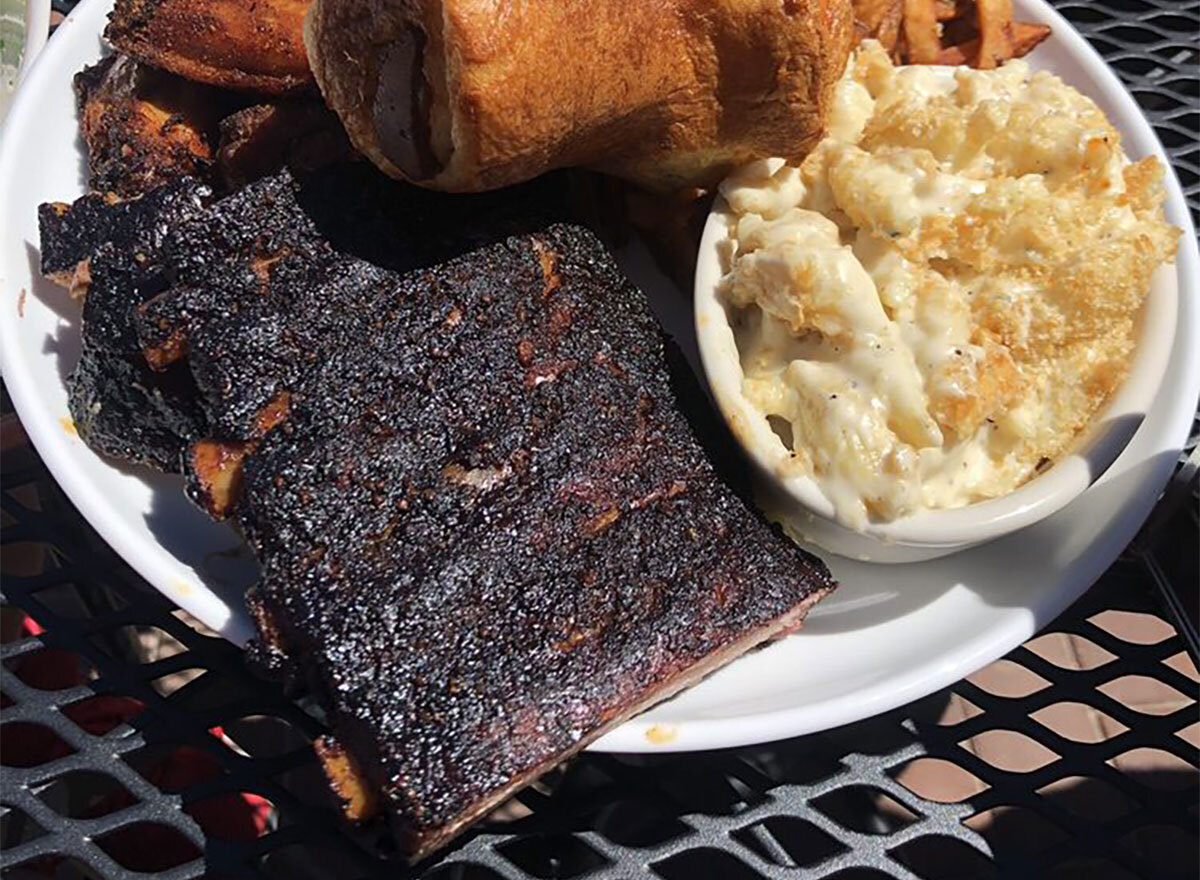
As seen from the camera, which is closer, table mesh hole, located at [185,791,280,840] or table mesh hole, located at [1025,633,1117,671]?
table mesh hole, located at [185,791,280,840]

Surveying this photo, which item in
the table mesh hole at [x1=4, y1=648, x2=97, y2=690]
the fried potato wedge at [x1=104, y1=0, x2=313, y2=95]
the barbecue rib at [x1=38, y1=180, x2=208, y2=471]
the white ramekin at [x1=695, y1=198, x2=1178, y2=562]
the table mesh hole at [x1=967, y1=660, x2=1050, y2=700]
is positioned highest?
the fried potato wedge at [x1=104, y1=0, x2=313, y2=95]

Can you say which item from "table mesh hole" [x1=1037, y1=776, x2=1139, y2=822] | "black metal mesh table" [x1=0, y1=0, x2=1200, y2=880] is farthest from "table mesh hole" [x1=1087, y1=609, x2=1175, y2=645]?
"table mesh hole" [x1=1037, y1=776, x2=1139, y2=822]

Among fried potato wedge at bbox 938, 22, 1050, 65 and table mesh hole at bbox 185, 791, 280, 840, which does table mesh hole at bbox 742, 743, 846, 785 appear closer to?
table mesh hole at bbox 185, 791, 280, 840

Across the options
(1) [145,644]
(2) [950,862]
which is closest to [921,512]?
(2) [950,862]

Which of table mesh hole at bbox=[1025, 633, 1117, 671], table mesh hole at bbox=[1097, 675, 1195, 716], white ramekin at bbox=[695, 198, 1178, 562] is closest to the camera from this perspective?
white ramekin at bbox=[695, 198, 1178, 562]

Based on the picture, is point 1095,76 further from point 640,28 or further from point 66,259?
point 66,259

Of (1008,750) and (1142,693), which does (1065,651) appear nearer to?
(1142,693)
